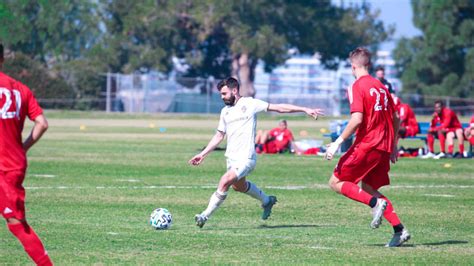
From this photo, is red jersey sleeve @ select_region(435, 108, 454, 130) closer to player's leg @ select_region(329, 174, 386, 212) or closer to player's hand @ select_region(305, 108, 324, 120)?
player's hand @ select_region(305, 108, 324, 120)

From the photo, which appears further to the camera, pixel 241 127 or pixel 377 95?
pixel 241 127

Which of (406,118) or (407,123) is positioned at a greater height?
(406,118)

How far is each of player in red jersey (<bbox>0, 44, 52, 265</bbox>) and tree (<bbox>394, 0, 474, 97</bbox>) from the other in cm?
6718

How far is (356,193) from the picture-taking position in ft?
36.7

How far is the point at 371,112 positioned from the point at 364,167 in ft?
1.93

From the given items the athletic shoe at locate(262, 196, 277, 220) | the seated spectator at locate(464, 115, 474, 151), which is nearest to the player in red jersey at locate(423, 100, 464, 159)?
the seated spectator at locate(464, 115, 474, 151)

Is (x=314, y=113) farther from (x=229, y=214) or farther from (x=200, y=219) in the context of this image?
(x=229, y=214)

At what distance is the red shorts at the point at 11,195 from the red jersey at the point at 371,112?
3992mm

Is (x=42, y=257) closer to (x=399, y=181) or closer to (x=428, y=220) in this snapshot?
(x=428, y=220)

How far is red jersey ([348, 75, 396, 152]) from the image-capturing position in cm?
1109

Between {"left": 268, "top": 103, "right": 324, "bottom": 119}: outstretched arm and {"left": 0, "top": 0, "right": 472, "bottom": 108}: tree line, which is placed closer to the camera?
{"left": 268, "top": 103, "right": 324, "bottom": 119}: outstretched arm

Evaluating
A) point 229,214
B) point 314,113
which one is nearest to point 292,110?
point 314,113

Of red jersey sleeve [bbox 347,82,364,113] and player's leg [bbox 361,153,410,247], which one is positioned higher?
red jersey sleeve [bbox 347,82,364,113]

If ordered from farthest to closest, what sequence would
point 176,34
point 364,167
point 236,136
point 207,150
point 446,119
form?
point 176,34 → point 446,119 → point 207,150 → point 236,136 → point 364,167
